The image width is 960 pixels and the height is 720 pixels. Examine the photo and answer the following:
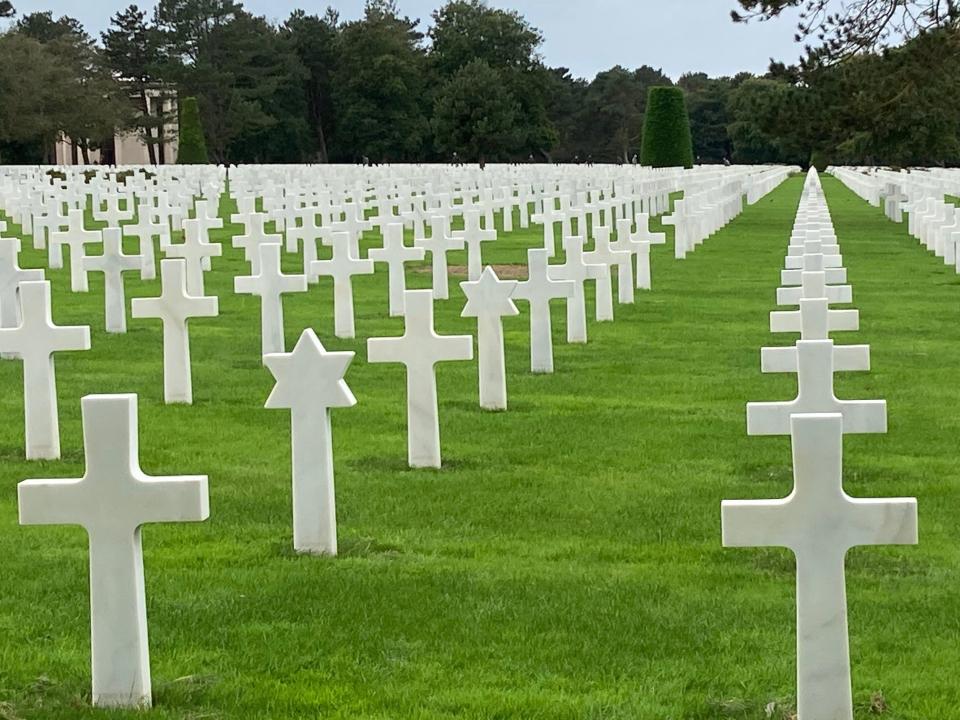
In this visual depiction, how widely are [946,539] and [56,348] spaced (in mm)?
4034

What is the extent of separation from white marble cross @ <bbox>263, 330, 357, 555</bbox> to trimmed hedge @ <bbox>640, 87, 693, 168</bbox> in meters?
57.9

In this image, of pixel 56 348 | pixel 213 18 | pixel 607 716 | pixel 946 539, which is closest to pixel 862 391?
pixel 946 539

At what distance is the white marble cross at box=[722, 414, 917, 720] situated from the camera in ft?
14.3

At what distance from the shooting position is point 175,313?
10156 millimetres

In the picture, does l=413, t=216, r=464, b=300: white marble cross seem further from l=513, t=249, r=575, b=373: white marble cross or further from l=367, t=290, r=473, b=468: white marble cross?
l=367, t=290, r=473, b=468: white marble cross

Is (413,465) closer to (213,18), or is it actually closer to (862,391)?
(862,391)

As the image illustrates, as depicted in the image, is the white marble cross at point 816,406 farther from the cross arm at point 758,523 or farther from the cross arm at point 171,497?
the cross arm at point 171,497

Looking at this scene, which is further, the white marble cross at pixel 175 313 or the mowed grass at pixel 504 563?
the white marble cross at pixel 175 313

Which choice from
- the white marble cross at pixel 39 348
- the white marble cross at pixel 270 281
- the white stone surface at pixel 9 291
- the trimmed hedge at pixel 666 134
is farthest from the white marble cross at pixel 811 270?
the trimmed hedge at pixel 666 134

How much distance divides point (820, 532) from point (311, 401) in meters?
2.41

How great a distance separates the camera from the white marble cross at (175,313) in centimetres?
1011

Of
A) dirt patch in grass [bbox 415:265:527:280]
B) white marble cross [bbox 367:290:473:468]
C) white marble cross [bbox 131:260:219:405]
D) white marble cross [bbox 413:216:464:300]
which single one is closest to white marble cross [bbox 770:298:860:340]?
white marble cross [bbox 367:290:473:468]

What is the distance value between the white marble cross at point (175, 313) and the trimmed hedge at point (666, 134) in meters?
54.1

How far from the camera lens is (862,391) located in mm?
10945
